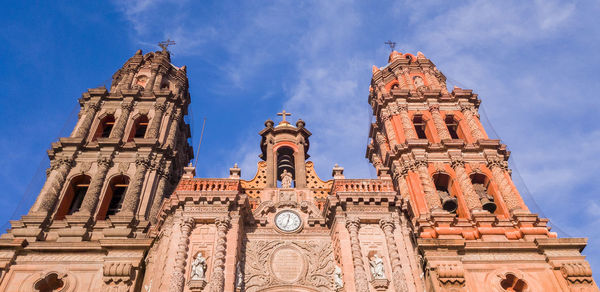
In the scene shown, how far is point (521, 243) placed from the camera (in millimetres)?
21438

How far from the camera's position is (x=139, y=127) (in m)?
31.8

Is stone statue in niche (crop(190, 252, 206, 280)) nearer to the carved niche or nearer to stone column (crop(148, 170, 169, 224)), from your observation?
the carved niche

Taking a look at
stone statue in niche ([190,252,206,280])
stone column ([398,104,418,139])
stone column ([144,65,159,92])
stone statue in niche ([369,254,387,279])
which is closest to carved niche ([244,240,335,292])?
stone statue in niche ([369,254,387,279])

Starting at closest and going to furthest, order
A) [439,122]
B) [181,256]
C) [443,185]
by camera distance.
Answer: [181,256], [443,185], [439,122]

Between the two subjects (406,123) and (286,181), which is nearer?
(286,181)

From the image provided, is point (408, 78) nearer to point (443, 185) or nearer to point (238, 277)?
point (443, 185)

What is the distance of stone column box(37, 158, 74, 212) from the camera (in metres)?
24.0

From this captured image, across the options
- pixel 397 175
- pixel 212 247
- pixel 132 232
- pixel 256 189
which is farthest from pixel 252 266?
pixel 397 175

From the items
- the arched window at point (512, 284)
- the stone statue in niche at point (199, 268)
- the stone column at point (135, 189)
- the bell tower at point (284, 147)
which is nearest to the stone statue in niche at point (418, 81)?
the bell tower at point (284, 147)

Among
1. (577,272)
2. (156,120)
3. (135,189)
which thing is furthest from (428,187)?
(156,120)

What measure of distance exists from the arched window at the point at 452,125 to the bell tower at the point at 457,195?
79 millimetres

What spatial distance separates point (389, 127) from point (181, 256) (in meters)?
16.4

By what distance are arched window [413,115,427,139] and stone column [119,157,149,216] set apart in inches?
654

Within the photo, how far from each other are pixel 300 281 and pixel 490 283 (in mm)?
7923
